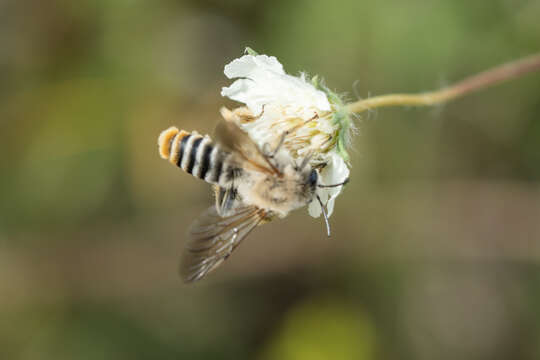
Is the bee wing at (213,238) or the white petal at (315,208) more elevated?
the white petal at (315,208)

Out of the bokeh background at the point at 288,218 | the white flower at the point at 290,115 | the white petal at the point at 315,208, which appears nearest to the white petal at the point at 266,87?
the white flower at the point at 290,115

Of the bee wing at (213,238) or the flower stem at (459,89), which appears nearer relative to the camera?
the bee wing at (213,238)

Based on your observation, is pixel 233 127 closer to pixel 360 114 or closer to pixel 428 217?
pixel 360 114

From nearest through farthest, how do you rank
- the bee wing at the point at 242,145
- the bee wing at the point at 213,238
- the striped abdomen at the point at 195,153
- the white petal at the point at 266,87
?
the bee wing at the point at 242,145
the striped abdomen at the point at 195,153
the bee wing at the point at 213,238
the white petal at the point at 266,87

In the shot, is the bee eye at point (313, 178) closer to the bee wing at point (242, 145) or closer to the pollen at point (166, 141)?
the bee wing at point (242, 145)

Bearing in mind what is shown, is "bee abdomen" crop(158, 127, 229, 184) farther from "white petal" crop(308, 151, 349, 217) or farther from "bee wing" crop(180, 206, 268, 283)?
"white petal" crop(308, 151, 349, 217)

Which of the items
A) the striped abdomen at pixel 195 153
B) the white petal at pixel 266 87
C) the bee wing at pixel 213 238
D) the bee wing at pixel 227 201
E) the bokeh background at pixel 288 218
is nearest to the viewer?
the striped abdomen at pixel 195 153
